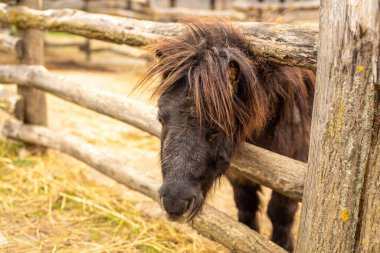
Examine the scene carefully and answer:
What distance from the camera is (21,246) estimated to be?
2.99 metres

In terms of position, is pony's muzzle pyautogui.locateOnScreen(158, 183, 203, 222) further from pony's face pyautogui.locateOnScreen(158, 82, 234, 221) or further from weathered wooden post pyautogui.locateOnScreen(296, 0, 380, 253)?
weathered wooden post pyautogui.locateOnScreen(296, 0, 380, 253)

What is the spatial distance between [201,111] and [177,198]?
428 millimetres

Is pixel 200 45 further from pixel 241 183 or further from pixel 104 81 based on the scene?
pixel 104 81

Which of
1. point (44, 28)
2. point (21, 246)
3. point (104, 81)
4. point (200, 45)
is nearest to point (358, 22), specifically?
point (200, 45)

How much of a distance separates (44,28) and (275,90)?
8.16ft

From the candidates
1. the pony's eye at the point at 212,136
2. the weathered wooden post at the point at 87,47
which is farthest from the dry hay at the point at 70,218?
the weathered wooden post at the point at 87,47

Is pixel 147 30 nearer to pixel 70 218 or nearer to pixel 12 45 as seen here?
pixel 70 218

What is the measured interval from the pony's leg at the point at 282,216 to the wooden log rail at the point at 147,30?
1.16m

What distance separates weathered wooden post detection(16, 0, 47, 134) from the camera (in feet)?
14.3

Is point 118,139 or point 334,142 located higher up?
point 334,142

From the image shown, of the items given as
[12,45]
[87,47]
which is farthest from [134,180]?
[87,47]

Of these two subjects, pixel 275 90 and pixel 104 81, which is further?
pixel 104 81

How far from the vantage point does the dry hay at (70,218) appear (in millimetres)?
3057

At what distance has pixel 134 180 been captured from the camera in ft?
11.6
